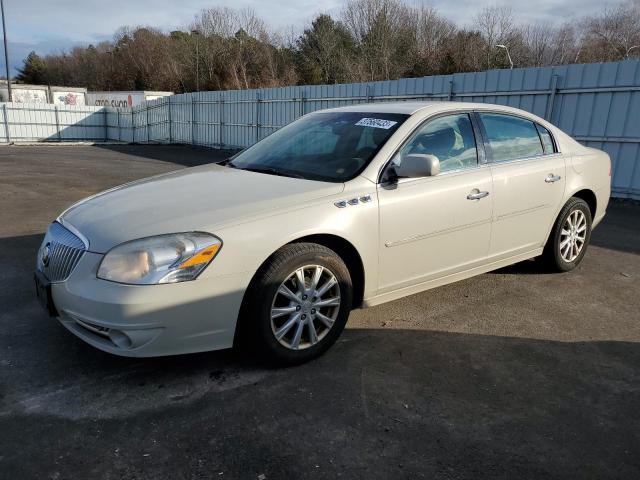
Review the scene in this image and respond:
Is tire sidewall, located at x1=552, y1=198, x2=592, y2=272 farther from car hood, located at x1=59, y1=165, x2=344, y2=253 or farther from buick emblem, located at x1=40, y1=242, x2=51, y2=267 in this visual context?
buick emblem, located at x1=40, y1=242, x2=51, y2=267

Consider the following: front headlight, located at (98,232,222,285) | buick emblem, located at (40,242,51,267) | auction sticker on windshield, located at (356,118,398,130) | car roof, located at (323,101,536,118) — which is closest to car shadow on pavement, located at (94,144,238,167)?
car roof, located at (323,101,536,118)

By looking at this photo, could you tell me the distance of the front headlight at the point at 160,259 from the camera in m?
2.73

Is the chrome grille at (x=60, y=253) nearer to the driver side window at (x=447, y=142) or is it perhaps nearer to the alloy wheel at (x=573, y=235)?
the driver side window at (x=447, y=142)

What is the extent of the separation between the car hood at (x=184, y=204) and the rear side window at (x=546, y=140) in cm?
240

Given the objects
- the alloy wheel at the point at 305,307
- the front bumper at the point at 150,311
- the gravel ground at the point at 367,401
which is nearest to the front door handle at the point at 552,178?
the gravel ground at the point at 367,401

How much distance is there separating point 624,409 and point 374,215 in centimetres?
178

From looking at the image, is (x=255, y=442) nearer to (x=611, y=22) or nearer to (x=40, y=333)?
(x=40, y=333)

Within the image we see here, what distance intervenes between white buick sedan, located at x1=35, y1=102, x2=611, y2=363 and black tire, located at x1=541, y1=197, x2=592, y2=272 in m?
0.03

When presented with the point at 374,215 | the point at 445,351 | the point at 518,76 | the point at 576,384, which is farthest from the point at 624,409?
the point at 518,76

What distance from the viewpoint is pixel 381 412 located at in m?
2.77

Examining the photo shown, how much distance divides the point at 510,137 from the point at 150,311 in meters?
3.28

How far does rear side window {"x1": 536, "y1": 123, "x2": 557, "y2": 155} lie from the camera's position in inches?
186

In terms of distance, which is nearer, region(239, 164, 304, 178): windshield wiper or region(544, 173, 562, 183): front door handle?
region(239, 164, 304, 178): windshield wiper

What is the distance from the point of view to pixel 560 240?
4.94 metres
